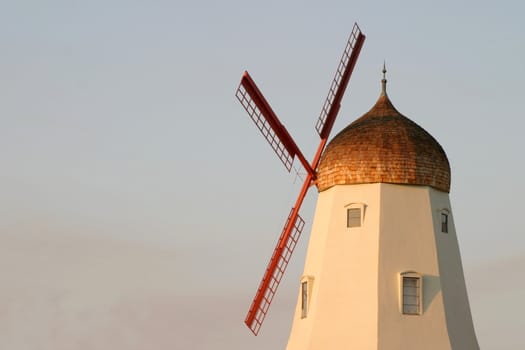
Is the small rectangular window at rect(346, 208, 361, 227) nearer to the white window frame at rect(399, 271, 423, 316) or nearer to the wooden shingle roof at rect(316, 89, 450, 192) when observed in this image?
the wooden shingle roof at rect(316, 89, 450, 192)

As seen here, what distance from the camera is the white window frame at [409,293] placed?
35438mm

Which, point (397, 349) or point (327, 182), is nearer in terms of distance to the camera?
point (397, 349)

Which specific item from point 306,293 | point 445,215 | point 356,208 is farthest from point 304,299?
point 445,215

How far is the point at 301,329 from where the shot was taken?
37.1m

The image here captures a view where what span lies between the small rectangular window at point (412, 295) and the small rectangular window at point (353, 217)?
223cm

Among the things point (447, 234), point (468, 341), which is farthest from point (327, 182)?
point (468, 341)

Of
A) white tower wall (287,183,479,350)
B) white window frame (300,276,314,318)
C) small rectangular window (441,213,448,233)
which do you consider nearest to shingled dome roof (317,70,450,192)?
white tower wall (287,183,479,350)

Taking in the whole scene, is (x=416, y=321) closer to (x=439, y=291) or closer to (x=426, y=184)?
(x=439, y=291)

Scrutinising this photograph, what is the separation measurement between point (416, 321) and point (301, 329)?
12.1 ft

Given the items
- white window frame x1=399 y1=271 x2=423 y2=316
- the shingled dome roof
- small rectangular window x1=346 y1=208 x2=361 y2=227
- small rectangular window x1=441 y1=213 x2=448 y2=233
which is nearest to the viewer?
white window frame x1=399 y1=271 x2=423 y2=316

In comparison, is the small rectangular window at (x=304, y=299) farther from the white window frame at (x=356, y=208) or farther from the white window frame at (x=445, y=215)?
the white window frame at (x=445, y=215)

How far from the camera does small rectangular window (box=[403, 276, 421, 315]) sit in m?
35.5

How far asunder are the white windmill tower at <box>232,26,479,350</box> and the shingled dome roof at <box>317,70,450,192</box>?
3cm

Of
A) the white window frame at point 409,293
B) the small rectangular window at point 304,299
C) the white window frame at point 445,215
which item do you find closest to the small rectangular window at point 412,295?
the white window frame at point 409,293
